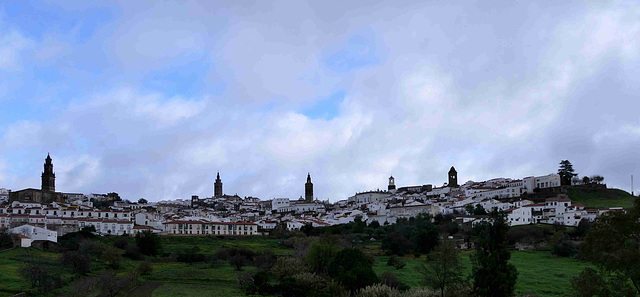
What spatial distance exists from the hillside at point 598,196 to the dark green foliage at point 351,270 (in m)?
62.3

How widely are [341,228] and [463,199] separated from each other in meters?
26.4

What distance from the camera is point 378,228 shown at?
253 ft

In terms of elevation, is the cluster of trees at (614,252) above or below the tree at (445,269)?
above

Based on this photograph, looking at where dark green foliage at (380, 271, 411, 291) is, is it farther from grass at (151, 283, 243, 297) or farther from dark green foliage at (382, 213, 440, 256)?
dark green foliage at (382, 213, 440, 256)

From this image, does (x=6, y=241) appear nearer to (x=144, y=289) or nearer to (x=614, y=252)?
(x=144, y=289)

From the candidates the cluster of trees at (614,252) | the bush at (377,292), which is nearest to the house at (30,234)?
the bush at (377,292)

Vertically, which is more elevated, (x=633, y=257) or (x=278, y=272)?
(x=633, y=257)

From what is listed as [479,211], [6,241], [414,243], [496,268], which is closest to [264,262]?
[414,243]

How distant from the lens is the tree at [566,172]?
3921 inches

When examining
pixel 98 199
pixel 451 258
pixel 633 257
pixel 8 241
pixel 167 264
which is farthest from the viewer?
pixel 98 199

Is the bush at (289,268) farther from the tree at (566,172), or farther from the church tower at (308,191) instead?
the church tower at (308,191)

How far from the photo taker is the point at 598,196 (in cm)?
8869

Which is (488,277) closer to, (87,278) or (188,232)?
(87,278)

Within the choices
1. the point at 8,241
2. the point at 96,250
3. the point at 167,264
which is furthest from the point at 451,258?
the point at 8,241
